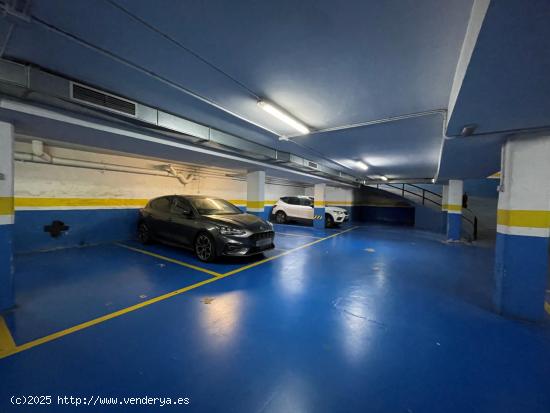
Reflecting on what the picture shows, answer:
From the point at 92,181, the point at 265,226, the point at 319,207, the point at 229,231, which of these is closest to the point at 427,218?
the point at 319,207

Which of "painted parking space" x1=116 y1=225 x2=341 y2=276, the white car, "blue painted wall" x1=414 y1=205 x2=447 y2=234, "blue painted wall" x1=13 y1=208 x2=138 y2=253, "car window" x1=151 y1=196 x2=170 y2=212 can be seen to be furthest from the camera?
"blue painted wall" x1=414 y1=205 x2=447 y2=234

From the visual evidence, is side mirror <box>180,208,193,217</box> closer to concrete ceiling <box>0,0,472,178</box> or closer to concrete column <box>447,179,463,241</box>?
concrete ceiling <box>0,0,472,178</box>

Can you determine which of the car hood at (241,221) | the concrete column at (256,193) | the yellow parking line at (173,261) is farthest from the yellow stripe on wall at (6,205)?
the concrete column at (256,193)

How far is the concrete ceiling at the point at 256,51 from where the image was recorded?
1735 mm

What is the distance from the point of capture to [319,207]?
37.8 ft

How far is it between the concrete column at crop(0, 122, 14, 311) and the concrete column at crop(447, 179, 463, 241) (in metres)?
11.7

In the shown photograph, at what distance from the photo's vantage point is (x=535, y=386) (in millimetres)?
1882

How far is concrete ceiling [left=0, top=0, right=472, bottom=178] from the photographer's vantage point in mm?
1735

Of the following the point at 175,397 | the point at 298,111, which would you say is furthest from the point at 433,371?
the point at 298,111

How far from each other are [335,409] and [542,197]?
3.65 meters

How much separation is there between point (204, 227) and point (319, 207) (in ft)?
24.9

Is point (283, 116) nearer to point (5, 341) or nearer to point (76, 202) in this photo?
point (5, 341)

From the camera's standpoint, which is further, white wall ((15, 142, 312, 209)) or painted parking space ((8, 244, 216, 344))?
white wall ((15, 142, 312, 209))

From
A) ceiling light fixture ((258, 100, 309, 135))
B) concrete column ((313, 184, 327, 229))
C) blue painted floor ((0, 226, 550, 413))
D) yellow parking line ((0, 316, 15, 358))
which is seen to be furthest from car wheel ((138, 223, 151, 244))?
concrete column ((313, 184, 327, 229))
